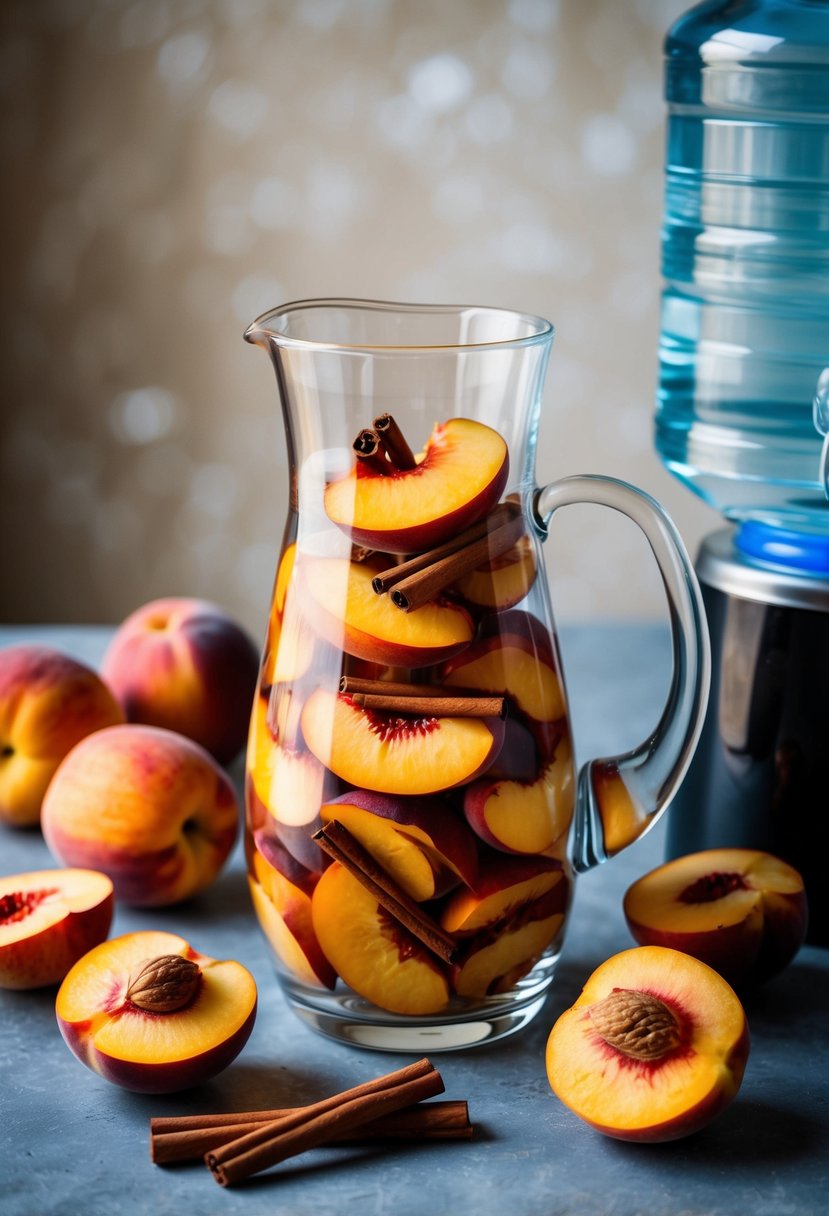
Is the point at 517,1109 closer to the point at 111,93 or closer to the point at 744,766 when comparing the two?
the point at 744,766

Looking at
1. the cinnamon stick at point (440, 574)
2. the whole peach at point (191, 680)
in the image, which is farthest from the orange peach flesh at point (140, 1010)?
the whole peach at point (191, 680)

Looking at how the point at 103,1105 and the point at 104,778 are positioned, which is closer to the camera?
the point at 103,1105

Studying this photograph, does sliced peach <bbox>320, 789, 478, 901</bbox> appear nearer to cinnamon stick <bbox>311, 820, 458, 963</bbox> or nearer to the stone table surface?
cinnamon stick <bbox>311, 820, 458, 963</bbox>

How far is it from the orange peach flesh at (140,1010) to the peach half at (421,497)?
234 millimetres

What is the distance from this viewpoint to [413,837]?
1.93ft

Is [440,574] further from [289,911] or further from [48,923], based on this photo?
[48,923]

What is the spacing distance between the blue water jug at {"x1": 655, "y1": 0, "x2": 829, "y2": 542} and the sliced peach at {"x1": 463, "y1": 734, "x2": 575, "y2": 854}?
223 mm

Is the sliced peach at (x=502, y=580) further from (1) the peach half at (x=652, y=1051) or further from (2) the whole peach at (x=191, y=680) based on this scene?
(2) the whole peach at (x=191, y=680)

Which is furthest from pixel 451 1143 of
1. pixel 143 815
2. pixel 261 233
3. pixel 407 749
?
pixel 261 233

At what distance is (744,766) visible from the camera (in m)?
0.78

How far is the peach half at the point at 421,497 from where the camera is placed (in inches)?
23.3

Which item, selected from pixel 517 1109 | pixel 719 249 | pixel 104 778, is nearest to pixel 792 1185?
pixel 517 1109

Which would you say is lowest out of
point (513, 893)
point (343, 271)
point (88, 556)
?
point (88, 556)

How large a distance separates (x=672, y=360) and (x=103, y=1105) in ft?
1.92
